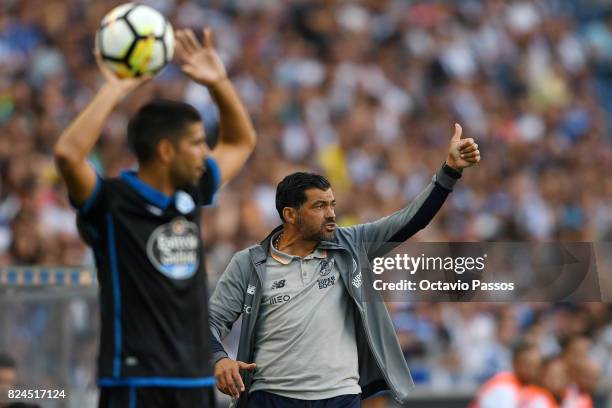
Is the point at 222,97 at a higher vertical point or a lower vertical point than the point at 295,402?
higher

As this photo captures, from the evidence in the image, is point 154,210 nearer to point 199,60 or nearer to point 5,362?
point 199,60

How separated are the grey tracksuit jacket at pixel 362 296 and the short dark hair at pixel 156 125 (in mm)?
1745

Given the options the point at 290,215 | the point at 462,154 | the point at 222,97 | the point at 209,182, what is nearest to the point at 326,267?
the point at 290,215

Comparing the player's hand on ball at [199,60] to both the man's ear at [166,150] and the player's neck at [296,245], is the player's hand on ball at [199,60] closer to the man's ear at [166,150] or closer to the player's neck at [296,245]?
the man's ear at [166,150]

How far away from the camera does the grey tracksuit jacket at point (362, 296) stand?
6.38 metres

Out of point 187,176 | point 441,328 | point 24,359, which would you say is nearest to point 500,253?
point 187,176

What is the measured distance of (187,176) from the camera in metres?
4.88

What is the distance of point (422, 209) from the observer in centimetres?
633

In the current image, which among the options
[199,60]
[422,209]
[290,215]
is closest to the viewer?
[199,60]

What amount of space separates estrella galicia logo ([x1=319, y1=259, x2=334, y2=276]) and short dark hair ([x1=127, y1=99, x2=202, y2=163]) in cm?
180

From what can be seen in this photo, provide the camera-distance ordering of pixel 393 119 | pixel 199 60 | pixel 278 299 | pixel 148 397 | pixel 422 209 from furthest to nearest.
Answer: pixel 393 119, pixel 278 299, pixel 422 209, pixel 199 60, pixel 148 397

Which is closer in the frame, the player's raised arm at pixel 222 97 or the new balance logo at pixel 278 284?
the player's raised arm at pixel 222 97

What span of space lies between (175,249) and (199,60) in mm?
767

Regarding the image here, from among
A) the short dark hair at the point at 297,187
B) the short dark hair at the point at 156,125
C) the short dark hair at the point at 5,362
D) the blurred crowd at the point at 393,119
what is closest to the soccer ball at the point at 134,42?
the short dark hair at the point at 156,125
